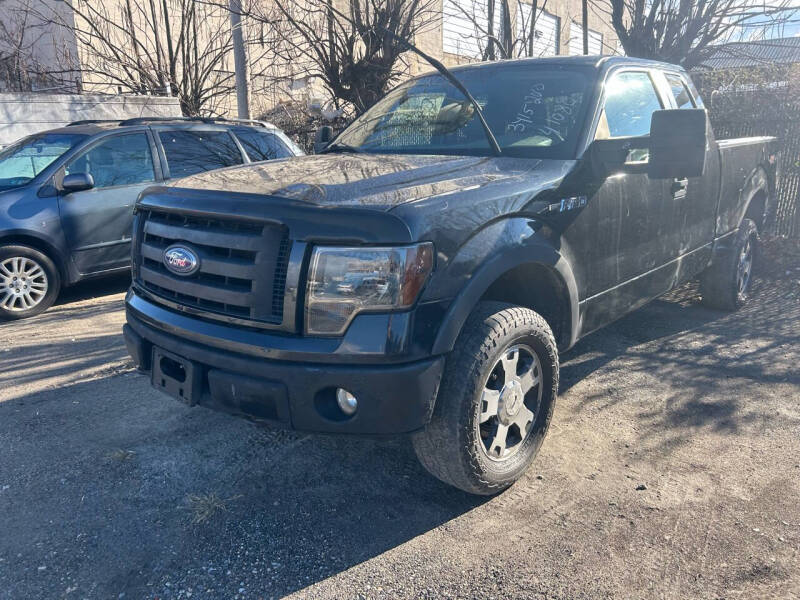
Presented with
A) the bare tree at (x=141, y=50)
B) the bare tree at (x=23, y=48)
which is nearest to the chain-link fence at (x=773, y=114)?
the bare tree at (x=141, y=50)

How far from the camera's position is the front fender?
254cm

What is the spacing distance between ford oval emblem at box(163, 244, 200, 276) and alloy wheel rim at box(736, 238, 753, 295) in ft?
15.6

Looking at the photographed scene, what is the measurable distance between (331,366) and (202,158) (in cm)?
542

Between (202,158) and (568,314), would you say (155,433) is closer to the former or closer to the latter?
(568,314)

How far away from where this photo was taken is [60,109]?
9742mm

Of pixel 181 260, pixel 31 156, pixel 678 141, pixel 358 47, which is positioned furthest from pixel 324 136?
pixel 358 47

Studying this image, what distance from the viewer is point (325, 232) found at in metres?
2.44

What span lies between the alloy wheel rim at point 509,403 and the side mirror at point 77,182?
4.96m

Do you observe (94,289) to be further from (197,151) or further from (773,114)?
(773,114)

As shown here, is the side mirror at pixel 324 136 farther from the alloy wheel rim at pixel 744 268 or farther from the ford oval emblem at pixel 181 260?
the alloy wheel rim at pixel 744 268

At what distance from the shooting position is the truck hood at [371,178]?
263cm

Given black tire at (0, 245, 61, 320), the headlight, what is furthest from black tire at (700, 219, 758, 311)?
black tire at (0, 245, 61, 320)

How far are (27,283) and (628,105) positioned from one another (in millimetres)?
5484

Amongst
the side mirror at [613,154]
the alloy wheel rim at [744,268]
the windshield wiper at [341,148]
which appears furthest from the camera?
the alloy wheel rim at [744,268]
